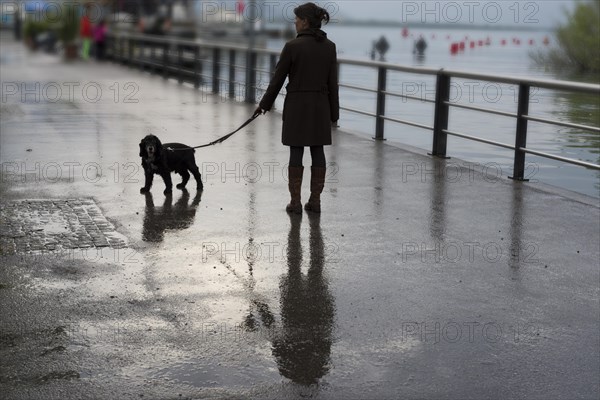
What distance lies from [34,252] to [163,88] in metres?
17.7

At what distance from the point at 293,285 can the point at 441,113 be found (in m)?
6.47

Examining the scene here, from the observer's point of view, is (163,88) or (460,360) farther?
(163,88)

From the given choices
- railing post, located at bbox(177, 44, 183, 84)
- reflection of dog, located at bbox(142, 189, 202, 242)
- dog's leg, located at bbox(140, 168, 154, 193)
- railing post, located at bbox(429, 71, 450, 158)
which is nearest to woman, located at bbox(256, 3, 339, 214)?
reflection of dog, located at bbox(142, 189, 202, 242)

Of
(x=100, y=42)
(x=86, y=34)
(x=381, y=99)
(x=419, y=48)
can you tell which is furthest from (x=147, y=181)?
(x=86, y=34)

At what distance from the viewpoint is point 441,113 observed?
1249 cm

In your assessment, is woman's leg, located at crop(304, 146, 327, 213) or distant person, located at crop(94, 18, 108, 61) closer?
woman's leg, located at crop(304, 146, 327, 213)

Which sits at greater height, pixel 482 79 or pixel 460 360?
pixel 482 79

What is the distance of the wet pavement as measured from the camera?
4859 mm

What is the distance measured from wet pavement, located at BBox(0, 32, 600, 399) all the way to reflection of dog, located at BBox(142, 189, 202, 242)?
3cm

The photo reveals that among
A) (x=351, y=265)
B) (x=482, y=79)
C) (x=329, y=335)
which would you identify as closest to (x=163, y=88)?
(x=482, y=79)

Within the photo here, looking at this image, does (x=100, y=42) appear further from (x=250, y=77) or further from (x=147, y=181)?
(x=147, y=181)

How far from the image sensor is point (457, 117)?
61.5ft

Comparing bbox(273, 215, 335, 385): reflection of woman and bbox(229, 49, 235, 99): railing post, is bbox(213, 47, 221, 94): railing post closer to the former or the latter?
bbox(229, 49, 235, 99): railing post

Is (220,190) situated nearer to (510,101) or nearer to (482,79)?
(482,79)
